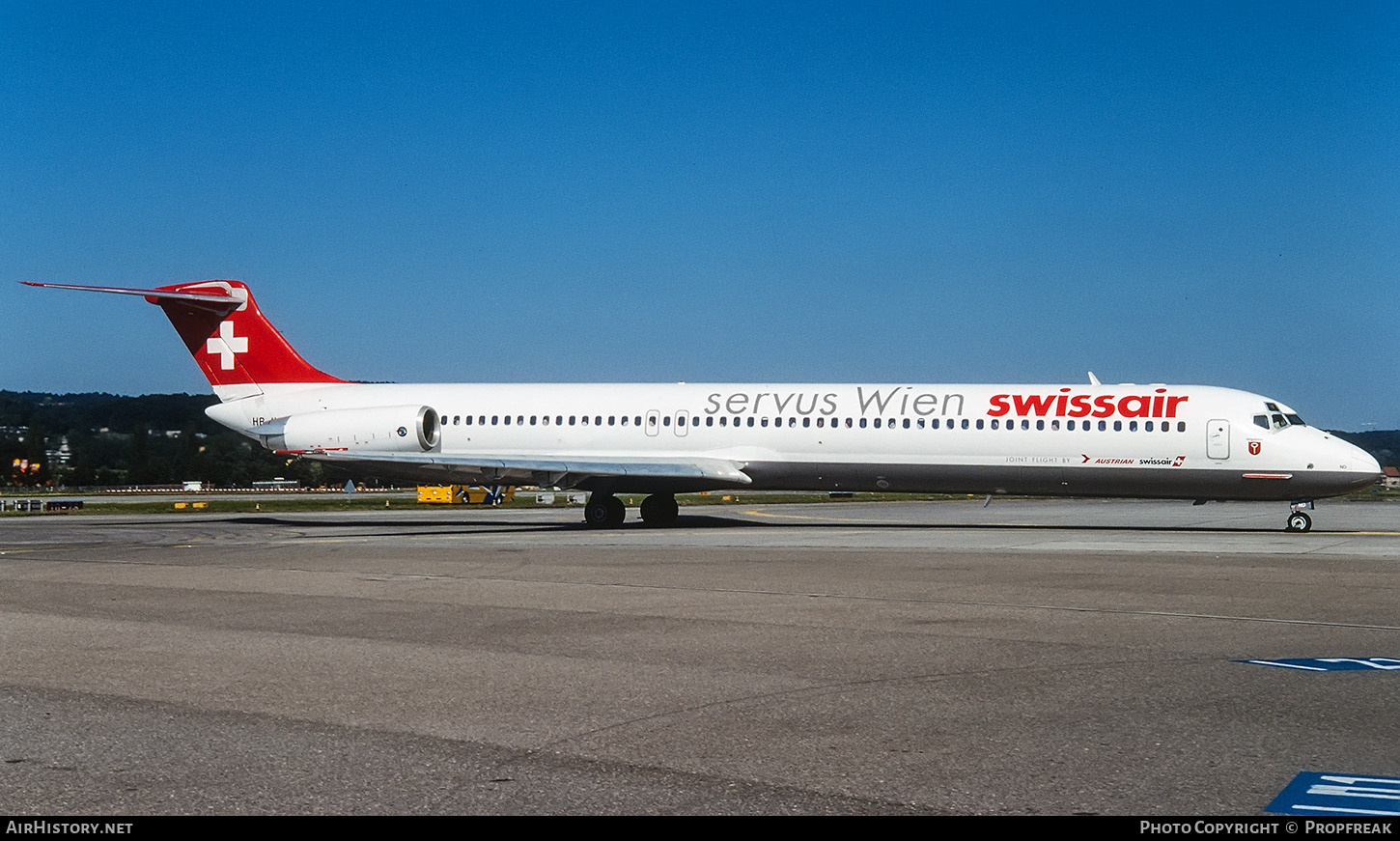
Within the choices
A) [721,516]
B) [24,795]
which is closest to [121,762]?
[24,795]

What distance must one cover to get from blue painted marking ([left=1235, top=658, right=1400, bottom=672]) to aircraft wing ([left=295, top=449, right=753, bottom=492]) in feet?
64.7

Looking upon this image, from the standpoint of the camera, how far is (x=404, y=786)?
5680 mm

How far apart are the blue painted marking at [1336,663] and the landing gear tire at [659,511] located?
22.3 metres

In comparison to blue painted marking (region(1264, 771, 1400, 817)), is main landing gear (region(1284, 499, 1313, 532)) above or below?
above

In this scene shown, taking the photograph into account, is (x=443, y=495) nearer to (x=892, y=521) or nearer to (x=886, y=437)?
(x=892, y=521)

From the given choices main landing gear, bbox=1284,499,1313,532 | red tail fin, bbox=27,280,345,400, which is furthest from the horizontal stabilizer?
main landing gear, bbox=1284,499,1313,532

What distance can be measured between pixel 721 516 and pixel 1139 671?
2736 centimetres

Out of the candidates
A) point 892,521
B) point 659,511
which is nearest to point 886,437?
point 892,521

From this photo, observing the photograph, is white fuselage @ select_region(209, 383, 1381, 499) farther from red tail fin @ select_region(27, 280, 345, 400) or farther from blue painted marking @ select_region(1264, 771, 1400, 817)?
blue painted marking @ select_region(1264, 771, 1400, 817)

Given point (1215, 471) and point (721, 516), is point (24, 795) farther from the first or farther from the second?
point (721, 516)

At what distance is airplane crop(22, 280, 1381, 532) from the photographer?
25.8 metres

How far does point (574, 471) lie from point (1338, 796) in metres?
23.7

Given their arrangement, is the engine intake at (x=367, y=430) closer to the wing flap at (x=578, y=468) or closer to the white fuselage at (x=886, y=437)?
the white fuselage at (x=886, y=437)

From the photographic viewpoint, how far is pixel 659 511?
31.0m
